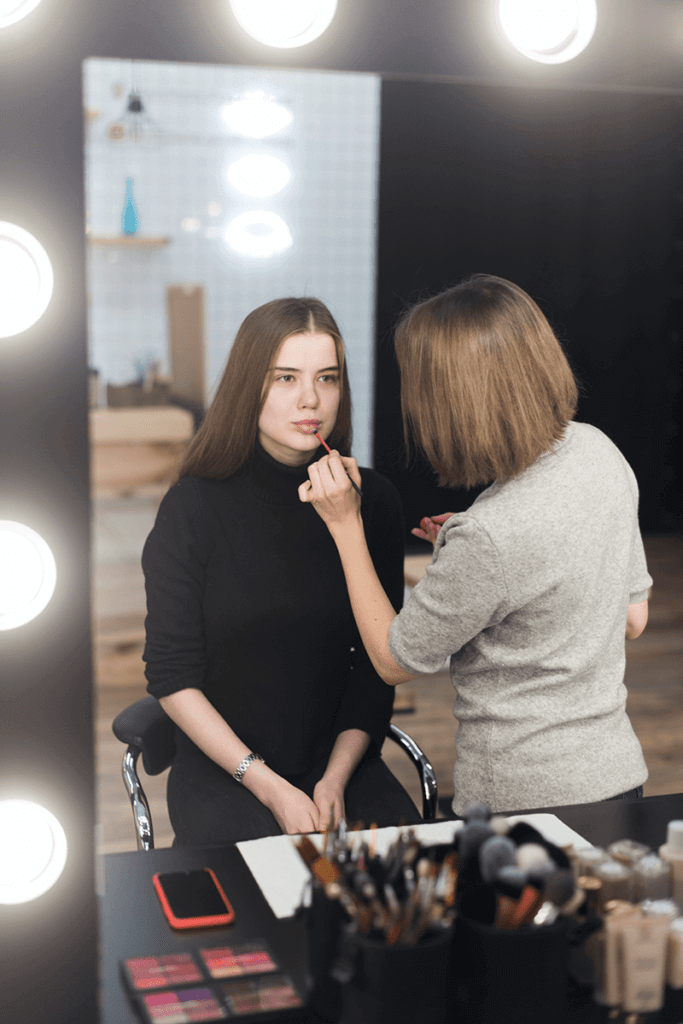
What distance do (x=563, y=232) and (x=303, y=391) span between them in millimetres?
340

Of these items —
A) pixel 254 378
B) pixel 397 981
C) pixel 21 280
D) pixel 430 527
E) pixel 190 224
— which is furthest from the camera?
pixel 430 527

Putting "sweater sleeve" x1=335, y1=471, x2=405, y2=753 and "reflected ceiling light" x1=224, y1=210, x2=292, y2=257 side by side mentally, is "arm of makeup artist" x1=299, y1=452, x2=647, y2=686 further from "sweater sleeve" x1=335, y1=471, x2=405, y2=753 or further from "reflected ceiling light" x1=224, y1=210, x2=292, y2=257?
"reflected ceiling light" x1=224, y1=210, x2=292, y2=257

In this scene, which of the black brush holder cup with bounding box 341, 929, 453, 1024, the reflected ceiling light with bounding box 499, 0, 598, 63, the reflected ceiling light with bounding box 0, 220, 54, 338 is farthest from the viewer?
the reflected ceiling light with bounding box 499, 0, 598, 63

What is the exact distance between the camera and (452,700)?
1053 mm

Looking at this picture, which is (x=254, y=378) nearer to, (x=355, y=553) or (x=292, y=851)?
(x=355, y=553)

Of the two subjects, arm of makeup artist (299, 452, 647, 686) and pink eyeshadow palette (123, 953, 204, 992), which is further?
arm of makeup artist (299, 452, 647, 686)

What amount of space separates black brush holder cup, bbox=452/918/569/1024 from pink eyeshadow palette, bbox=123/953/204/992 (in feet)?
0.66

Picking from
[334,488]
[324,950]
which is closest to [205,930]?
[324,950]

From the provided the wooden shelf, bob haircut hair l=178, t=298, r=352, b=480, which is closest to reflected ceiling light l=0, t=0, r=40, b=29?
the wooden shelf

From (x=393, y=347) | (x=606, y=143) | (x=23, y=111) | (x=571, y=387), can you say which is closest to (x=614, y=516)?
(x=571, y=387)

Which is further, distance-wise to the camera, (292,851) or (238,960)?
(292,851)

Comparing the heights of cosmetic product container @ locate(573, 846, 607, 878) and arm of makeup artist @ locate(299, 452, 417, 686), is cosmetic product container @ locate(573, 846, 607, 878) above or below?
below

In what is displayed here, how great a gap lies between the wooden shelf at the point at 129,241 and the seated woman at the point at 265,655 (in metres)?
0.25

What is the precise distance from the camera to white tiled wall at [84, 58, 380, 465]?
2.54 ft
